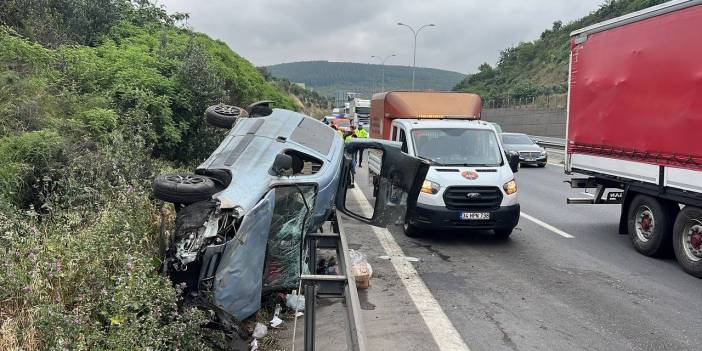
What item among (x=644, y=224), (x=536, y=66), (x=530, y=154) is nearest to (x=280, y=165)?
(x=644, y=224)

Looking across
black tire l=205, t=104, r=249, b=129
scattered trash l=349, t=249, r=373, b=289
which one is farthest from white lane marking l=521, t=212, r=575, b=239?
black tire l=205, t=104, r=249, b=129

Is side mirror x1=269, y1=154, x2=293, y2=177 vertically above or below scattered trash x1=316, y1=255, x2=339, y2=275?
above

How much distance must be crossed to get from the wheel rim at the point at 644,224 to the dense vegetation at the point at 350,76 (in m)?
78.3

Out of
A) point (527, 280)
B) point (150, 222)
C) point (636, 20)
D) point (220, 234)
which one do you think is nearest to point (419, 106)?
point (636, 20)

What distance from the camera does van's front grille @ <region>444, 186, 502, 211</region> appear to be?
8.84 metres

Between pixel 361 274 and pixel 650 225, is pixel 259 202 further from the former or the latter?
pixel 650 225

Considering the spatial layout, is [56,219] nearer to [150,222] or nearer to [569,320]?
[150,222]

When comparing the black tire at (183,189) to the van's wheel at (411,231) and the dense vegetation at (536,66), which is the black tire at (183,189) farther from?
the dense vegetation at (536,66)

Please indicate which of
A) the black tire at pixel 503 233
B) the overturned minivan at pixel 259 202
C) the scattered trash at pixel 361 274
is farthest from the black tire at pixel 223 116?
the black tire at pixel 503 233

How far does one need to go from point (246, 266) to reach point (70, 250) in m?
1.40

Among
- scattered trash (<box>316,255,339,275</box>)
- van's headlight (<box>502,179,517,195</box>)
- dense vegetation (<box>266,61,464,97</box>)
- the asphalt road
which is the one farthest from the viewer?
dense vegetation (<box>266,61,464,97</box>)

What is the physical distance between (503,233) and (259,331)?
5.59 metres

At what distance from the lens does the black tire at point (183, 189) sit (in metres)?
4.45

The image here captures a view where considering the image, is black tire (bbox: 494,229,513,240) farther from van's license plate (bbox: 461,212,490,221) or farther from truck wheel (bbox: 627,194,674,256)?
truck wheel (bbox: 627,194,674,256)
